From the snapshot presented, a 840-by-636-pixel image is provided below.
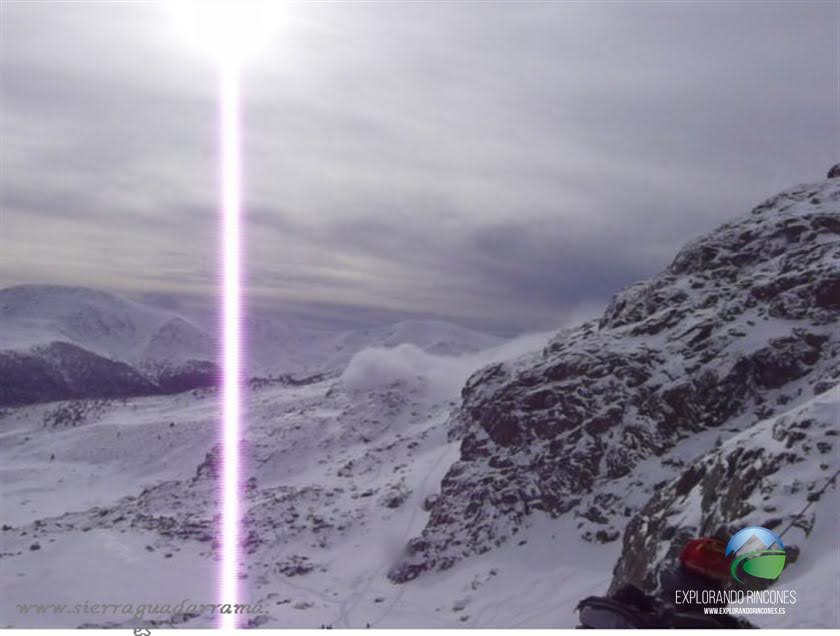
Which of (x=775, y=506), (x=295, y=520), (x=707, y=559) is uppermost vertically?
(x=295, y=520)

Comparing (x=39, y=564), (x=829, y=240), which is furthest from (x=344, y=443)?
(x=829, y=240)

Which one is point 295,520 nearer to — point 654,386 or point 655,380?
point 654,386

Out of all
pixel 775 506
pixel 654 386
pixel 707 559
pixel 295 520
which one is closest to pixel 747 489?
pixel 775 506

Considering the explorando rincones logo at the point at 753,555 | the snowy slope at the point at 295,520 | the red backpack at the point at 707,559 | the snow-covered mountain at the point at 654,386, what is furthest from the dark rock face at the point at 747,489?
the snow-covered mountain at the point at 654,386

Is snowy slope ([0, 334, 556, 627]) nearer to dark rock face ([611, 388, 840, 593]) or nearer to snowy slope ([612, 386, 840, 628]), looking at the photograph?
dark rock face ([611, 388, 840, 593])

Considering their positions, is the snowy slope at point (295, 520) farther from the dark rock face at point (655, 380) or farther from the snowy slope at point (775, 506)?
the snowy slope at point (775, 506)

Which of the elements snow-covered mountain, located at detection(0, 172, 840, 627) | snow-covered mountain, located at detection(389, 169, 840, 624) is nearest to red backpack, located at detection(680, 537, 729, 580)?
snow-covered mountain, located at detection(0, 172, 840, 627)
